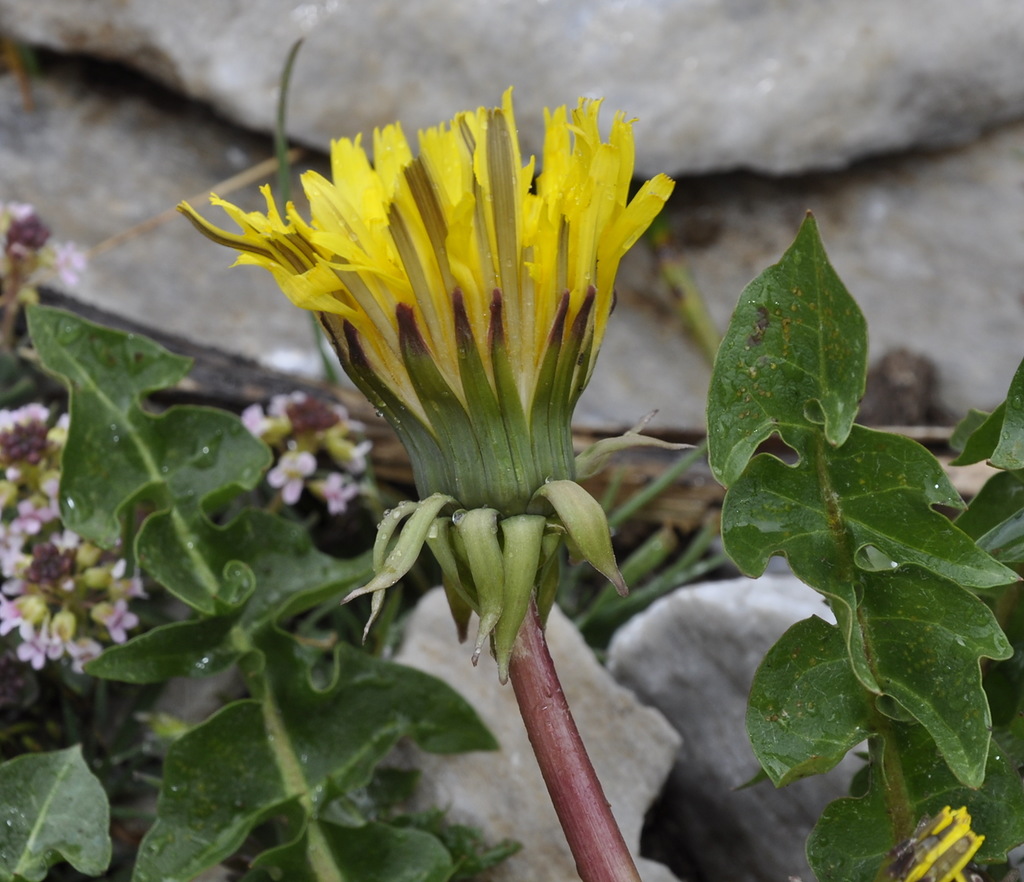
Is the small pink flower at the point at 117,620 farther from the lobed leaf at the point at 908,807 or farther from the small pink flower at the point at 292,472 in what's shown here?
the lobed leaf at the point at 908,807

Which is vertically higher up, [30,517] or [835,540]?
[30,517]

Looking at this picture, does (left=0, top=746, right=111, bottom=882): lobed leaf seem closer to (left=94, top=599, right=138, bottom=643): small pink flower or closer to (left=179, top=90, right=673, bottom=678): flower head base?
(left=94, top=599, right=138, bottom=643): small pink flower

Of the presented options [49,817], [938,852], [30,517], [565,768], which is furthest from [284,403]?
[938,852]

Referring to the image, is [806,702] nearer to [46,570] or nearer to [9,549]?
[46,570]

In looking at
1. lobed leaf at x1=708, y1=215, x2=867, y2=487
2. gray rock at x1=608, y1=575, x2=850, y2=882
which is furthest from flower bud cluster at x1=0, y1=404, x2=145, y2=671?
lobed leaf at x1=708, y1=215, x2=867, y2=487

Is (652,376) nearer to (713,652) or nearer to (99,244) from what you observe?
(713,652)

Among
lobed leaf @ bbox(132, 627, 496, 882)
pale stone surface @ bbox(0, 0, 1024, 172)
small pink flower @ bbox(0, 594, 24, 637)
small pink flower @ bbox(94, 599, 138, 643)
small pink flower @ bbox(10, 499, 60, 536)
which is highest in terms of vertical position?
pale stone surface @ bbox(0, 0, 1024, 172)

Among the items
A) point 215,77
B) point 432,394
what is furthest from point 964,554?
point 215,77
